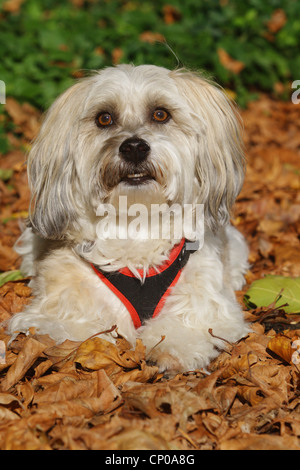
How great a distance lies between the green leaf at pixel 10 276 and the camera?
4.26 metres

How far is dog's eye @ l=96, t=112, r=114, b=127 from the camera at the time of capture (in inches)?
140

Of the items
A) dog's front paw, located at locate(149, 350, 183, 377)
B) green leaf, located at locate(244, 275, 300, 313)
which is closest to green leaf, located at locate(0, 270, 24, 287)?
dog's front paw, located at locate(149, 350, 183, 377)

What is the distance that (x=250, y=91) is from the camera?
30.4 feet

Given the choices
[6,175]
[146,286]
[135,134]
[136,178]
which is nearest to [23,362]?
[146,286]

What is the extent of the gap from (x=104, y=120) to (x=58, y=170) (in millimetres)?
441

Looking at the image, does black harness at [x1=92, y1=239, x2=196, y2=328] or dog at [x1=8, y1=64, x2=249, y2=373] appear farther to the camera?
black harness at [x1=92, y1=239, x2=196, y2=328]

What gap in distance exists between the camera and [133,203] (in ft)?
11.1

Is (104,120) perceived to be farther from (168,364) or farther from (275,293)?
(275,293)

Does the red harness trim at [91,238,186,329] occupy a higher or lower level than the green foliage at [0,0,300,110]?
lower

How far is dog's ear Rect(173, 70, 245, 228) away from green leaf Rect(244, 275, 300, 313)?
62cm

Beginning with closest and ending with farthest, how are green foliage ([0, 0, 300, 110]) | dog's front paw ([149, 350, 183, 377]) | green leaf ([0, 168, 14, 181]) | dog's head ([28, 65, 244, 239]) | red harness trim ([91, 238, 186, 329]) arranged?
dog's front paw ([149, 350, 183, 377]) < dog's head ([28, 65, 244, 239]) < red harness trim ([91, 238, 186, 329]) < green leaf ([0, 168, 14, 181]) < green foliage ([0, 0, 300, 110])

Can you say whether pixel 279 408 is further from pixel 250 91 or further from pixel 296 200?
pixel 250 91

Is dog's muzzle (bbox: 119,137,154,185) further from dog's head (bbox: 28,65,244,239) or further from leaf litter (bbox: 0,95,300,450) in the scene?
leaf litter (bbox: 0,95,300,450)

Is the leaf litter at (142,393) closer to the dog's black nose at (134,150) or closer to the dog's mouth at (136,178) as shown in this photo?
the dog's mouth at (136,178)
